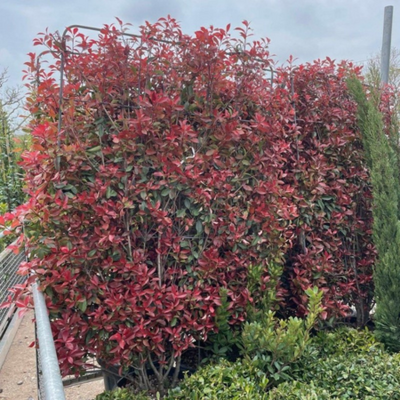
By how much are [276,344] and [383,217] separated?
58.1 inches

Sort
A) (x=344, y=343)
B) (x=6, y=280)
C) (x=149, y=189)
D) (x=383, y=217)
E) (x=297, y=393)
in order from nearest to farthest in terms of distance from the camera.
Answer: (x=297, y=393) < (x=149, y=189) < (x=344, y=343) < (x=383, y=217) < (x=6, y=280)

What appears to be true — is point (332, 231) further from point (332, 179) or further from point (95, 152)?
point (95, 152)

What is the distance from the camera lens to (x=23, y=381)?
10.3 ft

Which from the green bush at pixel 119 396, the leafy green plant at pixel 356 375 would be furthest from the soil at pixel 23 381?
the leafy green plant at pixel 356 375

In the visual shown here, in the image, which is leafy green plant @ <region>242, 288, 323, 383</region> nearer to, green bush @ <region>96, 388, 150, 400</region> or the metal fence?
green bush @ <region>96, 388, 150, 400</region>

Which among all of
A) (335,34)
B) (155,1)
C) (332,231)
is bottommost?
(332,231)

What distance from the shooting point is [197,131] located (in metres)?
2.23

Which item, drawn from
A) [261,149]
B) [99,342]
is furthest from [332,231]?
[99,342]

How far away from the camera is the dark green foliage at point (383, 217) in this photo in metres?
2.74

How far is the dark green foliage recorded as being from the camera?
9.00 ft

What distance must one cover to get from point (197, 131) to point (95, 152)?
64 cm

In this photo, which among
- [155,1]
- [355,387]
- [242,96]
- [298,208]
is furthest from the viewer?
[298,208]

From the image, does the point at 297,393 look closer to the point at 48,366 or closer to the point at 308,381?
the point at 308,381

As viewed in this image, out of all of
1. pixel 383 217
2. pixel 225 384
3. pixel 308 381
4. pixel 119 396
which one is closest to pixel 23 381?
pixel 119 396
